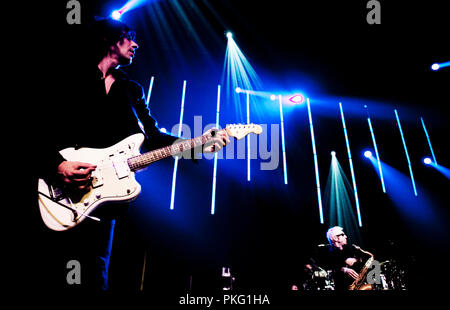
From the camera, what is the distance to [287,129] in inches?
280

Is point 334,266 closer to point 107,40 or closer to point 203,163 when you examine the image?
point 203,163

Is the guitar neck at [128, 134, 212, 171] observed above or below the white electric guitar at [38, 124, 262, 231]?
above

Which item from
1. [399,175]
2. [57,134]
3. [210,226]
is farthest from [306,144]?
[57,134]

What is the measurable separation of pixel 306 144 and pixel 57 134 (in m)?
6.73

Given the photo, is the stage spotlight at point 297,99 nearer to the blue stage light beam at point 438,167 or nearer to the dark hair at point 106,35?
the blue stage light beam at point 438,167

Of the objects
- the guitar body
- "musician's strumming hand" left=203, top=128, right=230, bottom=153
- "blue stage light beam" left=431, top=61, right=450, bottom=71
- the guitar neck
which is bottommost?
the guitar body

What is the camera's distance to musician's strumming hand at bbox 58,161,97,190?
1.62 metres

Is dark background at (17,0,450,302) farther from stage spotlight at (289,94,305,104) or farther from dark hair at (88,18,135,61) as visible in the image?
dark hair at (88,18,135,61)

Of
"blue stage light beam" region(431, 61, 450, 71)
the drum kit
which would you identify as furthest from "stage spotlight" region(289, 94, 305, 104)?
the drum kit

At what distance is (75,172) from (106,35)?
153 centimetres

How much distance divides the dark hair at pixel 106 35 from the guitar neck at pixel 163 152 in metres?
1.11

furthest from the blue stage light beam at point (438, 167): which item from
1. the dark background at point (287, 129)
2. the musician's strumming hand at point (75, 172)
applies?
the musician's strumming hand at point (75, 172)

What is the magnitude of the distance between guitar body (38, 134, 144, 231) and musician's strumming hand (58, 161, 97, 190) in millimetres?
81

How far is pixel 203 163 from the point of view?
19.3 feet
